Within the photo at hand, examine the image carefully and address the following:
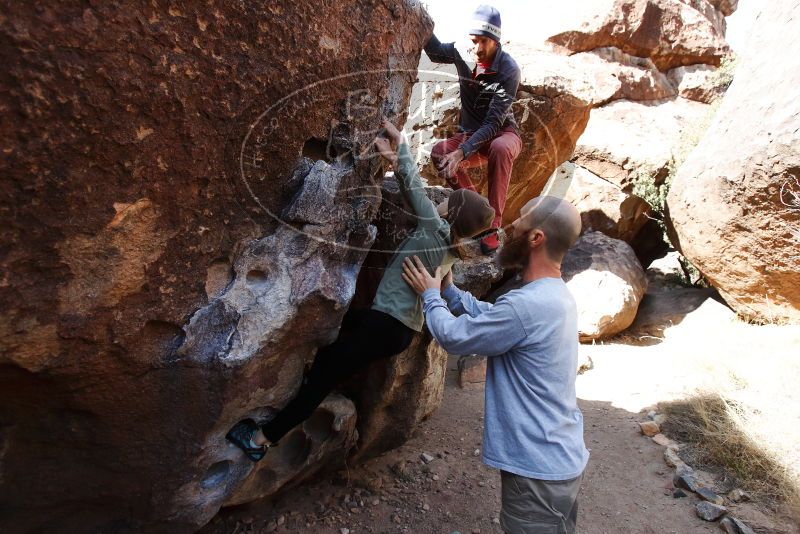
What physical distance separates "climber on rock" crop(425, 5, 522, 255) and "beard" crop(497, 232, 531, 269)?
1170 mm

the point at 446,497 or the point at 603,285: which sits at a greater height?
the point at 603,285

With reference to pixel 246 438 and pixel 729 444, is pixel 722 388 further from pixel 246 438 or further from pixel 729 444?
pixel 246 438

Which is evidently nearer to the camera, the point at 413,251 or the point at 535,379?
the point at 535,379

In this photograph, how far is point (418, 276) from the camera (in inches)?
85.4

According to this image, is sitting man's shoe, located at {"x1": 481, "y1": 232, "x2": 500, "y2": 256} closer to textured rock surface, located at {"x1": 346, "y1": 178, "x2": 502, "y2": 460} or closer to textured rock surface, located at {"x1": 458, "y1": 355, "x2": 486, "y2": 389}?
textured rock surface, located at {"x1": 346, "y1": 178, "x2": 502, "y2": 460}

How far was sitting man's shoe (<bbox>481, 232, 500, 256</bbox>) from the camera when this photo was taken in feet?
10.7

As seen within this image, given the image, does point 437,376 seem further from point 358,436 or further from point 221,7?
point 221,7

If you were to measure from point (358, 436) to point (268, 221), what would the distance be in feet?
4.71

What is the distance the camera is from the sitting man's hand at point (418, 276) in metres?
2.14

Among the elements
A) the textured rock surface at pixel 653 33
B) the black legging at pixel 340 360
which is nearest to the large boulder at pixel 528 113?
the black legging at pixel 340 360

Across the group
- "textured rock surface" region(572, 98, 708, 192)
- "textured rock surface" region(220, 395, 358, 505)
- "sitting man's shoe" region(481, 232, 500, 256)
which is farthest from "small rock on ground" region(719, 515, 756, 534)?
"textured rock surface" region(572, 98, 708, 192)

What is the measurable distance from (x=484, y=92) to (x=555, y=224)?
1.61 meters

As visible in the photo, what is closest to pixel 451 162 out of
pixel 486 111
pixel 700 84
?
pixel 486 111

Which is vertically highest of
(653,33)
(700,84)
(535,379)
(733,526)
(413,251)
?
(653,33)
